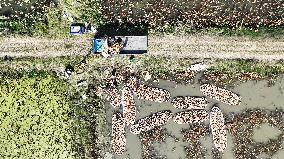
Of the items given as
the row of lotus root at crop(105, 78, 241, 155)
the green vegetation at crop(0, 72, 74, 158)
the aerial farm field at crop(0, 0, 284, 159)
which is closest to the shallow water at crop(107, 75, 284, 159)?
the aerial farm field at crop(0, 0, 284, 159)

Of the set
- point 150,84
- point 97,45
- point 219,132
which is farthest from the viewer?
point 150,84

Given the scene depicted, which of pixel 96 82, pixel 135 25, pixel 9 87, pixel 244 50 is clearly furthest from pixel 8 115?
pixel 244 50

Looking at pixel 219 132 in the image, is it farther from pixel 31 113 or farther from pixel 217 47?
pixel 31 113

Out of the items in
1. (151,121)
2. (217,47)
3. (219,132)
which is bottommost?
(219,132)

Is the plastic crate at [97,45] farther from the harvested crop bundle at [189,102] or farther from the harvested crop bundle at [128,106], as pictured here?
the harvested crop bundle at [189,102]

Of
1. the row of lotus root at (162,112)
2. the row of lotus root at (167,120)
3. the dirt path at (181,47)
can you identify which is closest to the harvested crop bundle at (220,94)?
the row of lotus root at (162,112)

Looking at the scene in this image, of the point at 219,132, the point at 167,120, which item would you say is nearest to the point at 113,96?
the point at 167,120

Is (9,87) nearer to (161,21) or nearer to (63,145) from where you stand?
(63,145)

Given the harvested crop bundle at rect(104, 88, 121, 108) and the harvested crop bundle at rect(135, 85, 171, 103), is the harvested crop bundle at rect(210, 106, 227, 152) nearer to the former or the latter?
the harvested crop bundle at rect(135, 85, 171, 103)
